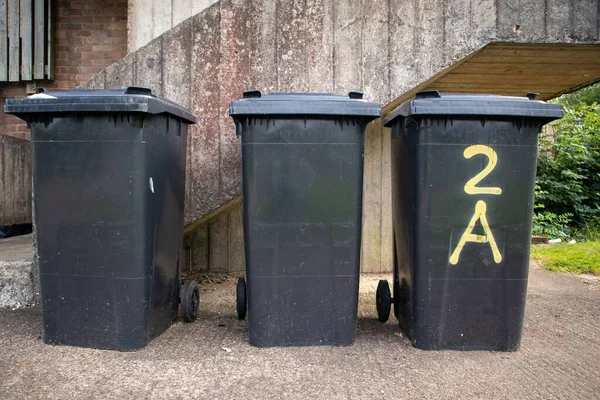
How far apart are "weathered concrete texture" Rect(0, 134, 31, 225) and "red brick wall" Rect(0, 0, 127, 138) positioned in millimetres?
1058

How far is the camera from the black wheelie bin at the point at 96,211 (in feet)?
10.3

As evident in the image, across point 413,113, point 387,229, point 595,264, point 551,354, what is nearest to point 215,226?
point 387,229

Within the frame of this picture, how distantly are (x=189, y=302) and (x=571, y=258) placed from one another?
470 centimetres

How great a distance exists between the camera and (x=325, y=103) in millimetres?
3164

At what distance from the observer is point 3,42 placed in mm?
6754

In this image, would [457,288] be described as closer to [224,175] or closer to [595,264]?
[224,175]

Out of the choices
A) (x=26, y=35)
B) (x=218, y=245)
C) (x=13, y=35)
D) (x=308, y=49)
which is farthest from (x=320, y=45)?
(x=13, y=35)

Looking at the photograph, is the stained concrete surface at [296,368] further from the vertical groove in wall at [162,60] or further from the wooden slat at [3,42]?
the wooden slat at [3,42]

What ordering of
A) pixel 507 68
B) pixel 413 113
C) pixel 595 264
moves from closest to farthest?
pixel 413 113 < pixel 507 68 < pixel 595 264

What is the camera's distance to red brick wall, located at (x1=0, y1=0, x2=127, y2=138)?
6754mm

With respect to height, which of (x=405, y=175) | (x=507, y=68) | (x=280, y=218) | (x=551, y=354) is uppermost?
(x=507, y=68)

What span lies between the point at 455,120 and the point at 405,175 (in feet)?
1.50

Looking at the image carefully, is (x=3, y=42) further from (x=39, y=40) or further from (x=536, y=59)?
(x=536, y=59)

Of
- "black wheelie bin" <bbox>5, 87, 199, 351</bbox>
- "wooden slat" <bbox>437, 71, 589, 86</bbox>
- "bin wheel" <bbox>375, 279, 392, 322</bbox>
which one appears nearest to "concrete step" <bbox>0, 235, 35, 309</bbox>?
"black wheelie bin" <bbox>5, 87, 199, 351</bbox>
